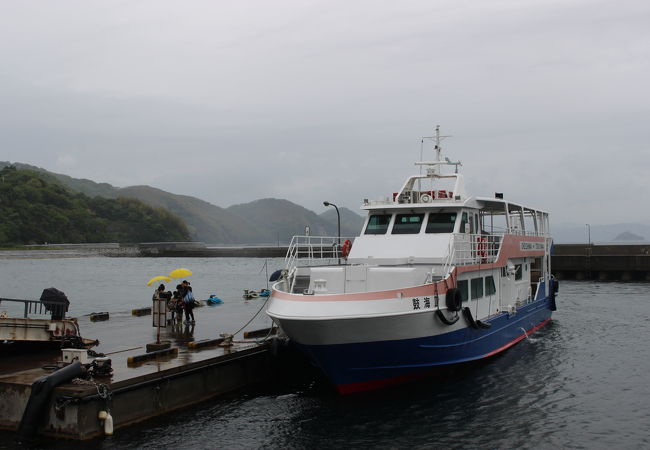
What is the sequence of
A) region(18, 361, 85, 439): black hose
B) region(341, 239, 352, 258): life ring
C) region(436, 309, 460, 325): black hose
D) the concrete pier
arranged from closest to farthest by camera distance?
region(18, 361, 85, 439): black hose → region(436, 309, 460, 325): black hose → region(341, 239, 352, 258): life ring → the concrete pier

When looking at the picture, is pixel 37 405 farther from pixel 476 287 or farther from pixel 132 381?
pixel 476 287

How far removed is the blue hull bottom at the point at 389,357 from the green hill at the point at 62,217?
13461 centimetres

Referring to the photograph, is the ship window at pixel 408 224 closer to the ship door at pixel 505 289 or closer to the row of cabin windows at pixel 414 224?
the row of cabin windows at pixel 414 224

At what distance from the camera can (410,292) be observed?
16797mm

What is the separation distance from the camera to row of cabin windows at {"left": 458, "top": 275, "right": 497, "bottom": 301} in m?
20.2

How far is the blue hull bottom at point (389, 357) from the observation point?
16656mm

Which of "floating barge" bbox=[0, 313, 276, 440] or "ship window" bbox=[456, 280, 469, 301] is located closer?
"floating barge" bbox=[0, 313, 276, 440]

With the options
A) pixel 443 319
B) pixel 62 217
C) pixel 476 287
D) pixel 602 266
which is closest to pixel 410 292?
pixel 443 319

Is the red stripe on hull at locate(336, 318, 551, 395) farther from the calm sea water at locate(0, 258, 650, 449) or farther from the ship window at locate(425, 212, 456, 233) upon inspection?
the ship window at locate(425, 212, 456, 233)

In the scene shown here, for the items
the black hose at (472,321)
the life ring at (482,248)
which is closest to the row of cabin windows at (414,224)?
the life ring at (482,248)

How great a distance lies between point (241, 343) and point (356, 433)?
629 centimetres

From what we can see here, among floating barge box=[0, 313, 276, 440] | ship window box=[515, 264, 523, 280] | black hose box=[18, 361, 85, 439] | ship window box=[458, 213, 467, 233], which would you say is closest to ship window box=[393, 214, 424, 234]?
ship window box=[458, 213, 467, 233]

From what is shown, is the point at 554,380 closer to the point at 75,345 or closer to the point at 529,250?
the point at 529,250

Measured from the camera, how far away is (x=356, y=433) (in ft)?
49.8
